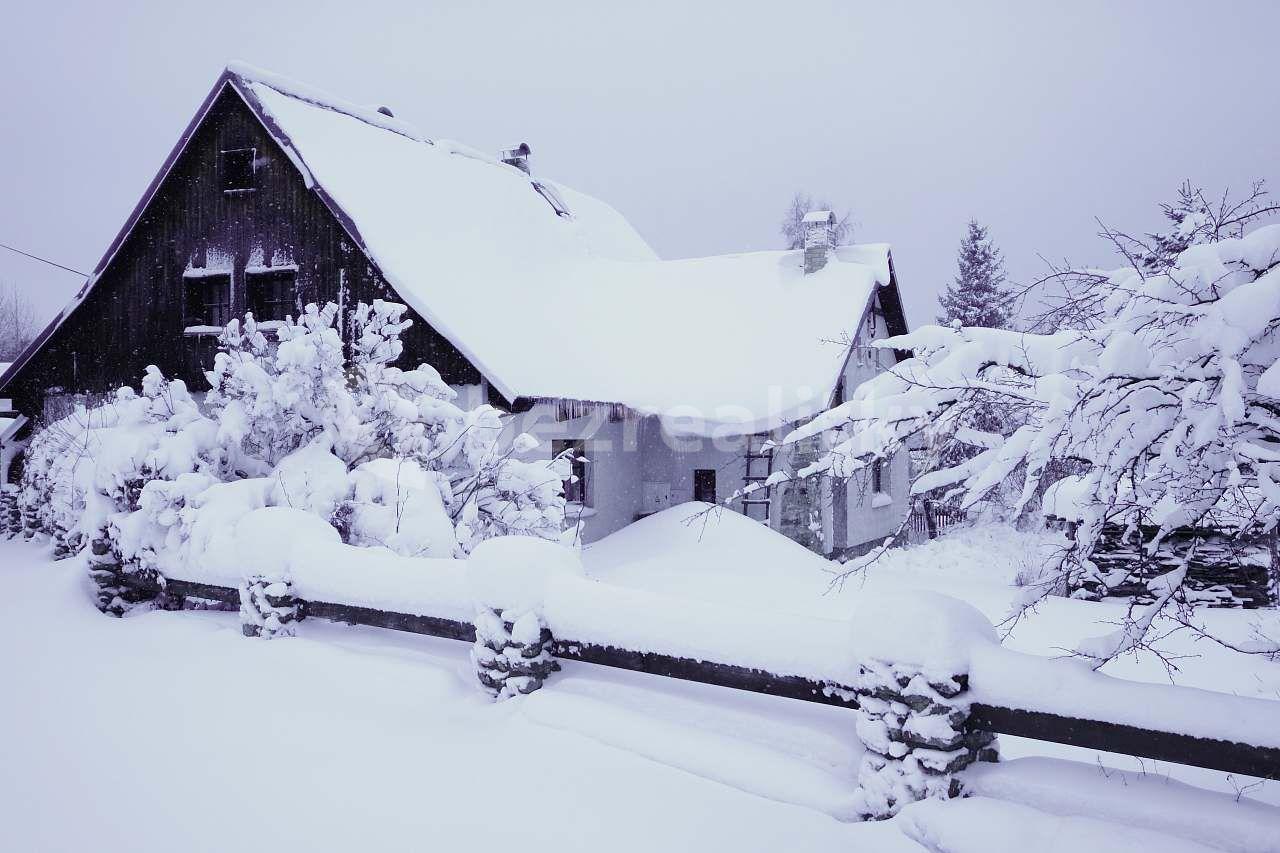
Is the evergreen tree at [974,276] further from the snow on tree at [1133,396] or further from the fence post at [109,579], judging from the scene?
the fence post at [109,579]

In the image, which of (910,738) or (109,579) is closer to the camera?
(910,738)

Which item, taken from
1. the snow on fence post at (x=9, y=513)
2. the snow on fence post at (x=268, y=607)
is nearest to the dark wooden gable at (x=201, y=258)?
the snow on fence post at (x=9, y=513)

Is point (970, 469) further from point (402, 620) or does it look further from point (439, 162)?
point (439, 162)

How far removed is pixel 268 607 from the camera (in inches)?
209

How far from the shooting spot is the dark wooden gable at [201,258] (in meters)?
12.7

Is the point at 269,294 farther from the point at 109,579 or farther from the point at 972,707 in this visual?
the point at 972,707

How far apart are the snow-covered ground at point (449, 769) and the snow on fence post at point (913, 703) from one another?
0.36 ft

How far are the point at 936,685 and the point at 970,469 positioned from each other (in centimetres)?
91

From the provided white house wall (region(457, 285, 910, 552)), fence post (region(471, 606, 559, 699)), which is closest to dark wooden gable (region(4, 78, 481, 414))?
white house wall (region(457, 285, 910, 552))

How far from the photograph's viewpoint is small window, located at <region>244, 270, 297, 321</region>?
525 inches

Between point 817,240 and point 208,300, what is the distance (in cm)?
1293

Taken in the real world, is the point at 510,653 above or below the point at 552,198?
below

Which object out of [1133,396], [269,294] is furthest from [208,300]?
[1133,396]

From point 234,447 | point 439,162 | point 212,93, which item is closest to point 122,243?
point 212,93
